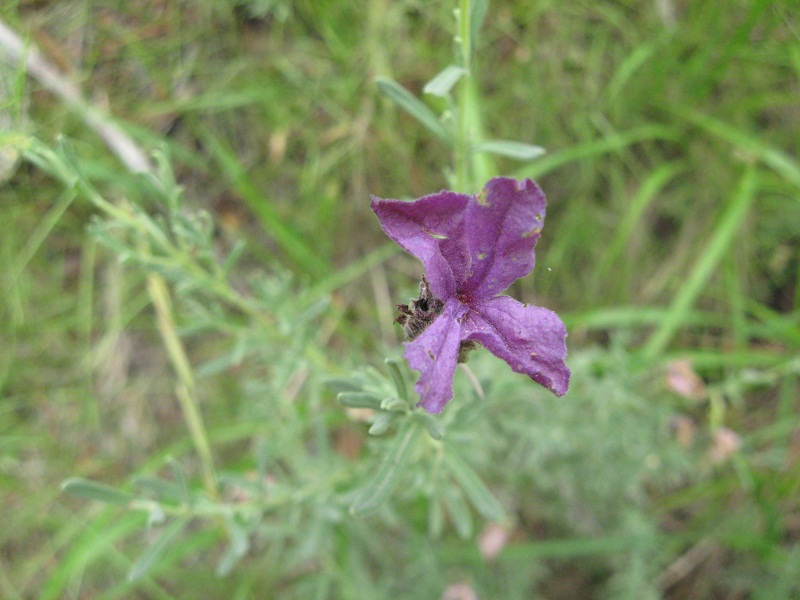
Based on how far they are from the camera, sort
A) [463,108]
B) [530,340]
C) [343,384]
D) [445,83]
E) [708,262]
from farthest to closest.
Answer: [708,262] < [463,108] < [343,384] < [445,83] < [530,340]

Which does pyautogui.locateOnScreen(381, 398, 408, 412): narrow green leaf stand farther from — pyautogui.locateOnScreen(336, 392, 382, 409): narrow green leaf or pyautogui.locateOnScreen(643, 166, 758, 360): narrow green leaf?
pyautogui.locateOnScreen(643, 166, 758, 360): narrow green leaf

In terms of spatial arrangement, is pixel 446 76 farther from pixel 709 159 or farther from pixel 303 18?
pixel 709 159

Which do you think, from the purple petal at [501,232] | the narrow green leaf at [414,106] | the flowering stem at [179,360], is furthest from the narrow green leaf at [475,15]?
the flowering stem at [179,360]

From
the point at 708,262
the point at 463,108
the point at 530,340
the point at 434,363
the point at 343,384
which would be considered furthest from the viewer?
the point at 708,262

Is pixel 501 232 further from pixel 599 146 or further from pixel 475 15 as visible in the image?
pixel 599 146

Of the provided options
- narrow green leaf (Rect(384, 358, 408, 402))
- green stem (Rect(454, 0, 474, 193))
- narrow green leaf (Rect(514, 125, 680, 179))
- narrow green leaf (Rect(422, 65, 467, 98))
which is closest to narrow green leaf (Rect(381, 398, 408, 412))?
narrow green leaf (Rect(384, 358, 408, 402))

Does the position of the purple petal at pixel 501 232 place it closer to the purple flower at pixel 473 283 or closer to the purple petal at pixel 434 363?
the purple flower at pixel 473 283

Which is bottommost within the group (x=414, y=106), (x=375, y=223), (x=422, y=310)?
(x=375, y=223)

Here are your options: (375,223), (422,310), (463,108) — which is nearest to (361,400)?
(422,310)

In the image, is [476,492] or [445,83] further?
[476,492]
